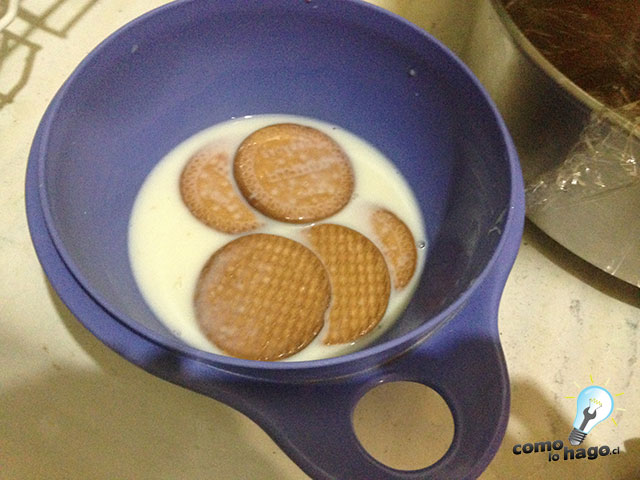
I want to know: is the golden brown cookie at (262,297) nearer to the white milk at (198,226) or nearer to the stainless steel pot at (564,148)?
the white milk at (198,226)

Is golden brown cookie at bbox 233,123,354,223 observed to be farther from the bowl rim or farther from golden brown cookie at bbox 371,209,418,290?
the bowl rim

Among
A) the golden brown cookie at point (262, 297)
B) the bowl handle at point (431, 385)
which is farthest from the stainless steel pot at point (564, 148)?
the golden brown cookie at point (262, 297)

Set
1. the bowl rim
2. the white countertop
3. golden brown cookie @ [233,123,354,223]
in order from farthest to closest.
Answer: golden brown cookie @ [233,123,354,223] < the white countertop < the bowl rim

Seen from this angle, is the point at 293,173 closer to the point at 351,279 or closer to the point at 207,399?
the point at 351,279

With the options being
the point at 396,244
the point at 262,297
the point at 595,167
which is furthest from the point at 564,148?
the point at 262,297

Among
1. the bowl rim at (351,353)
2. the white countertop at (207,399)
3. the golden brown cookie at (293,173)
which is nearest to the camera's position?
the bowl rim at (351,353)

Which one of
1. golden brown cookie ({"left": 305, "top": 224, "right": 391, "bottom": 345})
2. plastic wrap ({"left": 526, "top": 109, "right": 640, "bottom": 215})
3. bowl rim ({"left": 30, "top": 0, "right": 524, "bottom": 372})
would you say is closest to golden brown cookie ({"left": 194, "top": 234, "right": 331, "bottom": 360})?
golden brown cookie ({"left": 305, "top": 224, "right": 391, "bottom": 345})

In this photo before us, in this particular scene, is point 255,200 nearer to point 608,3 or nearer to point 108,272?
point 108,272
